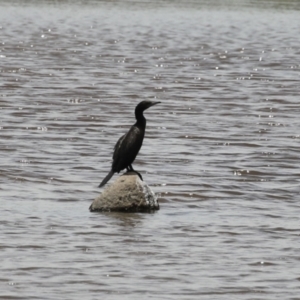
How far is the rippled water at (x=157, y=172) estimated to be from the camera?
8.80 m

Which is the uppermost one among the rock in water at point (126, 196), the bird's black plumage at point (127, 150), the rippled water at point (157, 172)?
the bird's black plumage at point (127, 150)

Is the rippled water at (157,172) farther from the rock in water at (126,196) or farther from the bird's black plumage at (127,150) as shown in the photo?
the bird's black plumage at (127,150)

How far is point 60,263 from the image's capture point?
9055 millimetres

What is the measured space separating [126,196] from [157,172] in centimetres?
268

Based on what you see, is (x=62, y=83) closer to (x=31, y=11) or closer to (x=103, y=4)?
(x=31, y=11)

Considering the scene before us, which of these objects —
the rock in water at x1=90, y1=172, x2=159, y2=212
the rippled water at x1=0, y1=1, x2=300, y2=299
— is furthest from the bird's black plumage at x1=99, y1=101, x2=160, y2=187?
the rippled water at x1=0, y1=1, x2=300, y2=299

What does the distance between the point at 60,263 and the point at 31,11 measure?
135 feet

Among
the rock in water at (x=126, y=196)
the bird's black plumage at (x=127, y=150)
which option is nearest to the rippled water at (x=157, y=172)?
the rock in water at (x=126, y=196)

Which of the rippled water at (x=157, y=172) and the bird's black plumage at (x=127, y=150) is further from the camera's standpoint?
the bird's black plumage at (x=127, y=150)

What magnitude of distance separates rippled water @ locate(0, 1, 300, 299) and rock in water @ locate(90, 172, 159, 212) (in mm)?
111

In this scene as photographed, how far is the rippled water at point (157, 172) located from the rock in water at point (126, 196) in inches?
4.4

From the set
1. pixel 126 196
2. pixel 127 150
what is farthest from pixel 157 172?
pixel 126 196

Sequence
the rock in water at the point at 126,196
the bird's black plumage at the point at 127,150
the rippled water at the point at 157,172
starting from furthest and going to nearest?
the bird's black plumage at the point at 127,150 → the rock in water at the point at 126,196 → the rippled water at the point at 157,172

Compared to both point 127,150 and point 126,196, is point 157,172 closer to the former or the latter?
point 127,150
